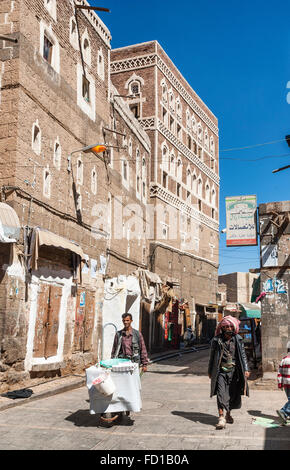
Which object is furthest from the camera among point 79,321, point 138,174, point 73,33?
point 138,174

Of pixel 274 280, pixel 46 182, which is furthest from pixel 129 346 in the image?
pixel 274 280

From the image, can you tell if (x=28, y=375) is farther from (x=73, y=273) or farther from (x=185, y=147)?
(x=185, y=147)

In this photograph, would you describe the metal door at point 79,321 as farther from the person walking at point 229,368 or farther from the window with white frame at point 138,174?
the window with white frame at point 138,174

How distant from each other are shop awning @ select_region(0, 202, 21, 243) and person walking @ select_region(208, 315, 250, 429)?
15.5 ft

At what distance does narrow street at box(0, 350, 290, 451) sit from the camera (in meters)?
6.20

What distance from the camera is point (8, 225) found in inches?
409

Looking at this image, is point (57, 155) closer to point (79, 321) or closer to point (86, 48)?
point (86, 48)

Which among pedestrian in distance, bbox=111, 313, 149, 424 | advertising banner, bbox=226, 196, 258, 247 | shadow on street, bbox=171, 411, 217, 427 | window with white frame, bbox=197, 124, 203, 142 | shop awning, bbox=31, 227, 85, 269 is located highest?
window with white frame, bbox=197, 124, 203, 142

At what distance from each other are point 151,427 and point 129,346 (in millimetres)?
1469

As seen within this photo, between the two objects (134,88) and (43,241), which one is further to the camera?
(134,88)

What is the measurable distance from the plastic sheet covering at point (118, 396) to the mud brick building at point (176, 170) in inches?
774

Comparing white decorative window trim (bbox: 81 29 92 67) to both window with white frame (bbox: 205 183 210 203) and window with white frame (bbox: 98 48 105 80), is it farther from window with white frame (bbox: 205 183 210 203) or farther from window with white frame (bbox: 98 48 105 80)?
window with white frame (bbox: 205 183 210 203)

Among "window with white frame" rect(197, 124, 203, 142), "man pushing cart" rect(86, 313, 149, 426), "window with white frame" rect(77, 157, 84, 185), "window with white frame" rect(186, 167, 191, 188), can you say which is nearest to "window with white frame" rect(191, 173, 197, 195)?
"window with white frame" rect(186, 167, 191, 188)

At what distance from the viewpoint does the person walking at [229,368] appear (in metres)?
7.79
